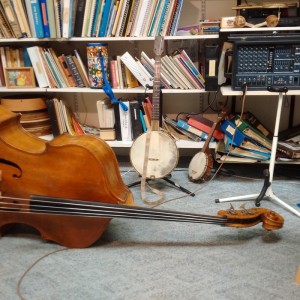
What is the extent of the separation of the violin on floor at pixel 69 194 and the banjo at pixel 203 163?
76cm

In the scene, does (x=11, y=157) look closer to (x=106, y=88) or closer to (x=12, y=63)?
(x=106, y=88)

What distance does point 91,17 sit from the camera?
2.35 m

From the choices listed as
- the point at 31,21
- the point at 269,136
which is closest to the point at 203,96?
the point at 269,136

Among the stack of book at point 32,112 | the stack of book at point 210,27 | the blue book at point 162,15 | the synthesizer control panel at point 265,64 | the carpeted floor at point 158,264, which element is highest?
the blue book at point 162,15

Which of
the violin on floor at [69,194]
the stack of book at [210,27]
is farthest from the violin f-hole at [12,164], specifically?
the stack of book at [210,27]

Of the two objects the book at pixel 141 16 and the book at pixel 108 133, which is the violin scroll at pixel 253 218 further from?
the book at pixel 141 16

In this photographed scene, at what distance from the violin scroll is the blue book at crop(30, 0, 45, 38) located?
1.73 meters

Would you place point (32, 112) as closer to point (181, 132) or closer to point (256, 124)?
point (181, 132)

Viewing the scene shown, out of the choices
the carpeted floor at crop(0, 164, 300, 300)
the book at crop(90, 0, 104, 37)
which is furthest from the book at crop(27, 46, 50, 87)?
the carpeted floor at crop(0, 164, 300, 300)

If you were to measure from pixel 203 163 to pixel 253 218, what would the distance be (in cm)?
82

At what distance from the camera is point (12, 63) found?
2.61 m

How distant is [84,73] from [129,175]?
32.3 inches

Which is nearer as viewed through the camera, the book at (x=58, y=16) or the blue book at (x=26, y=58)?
the book at (x=58, y=16)

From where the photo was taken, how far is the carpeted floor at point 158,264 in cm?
141
